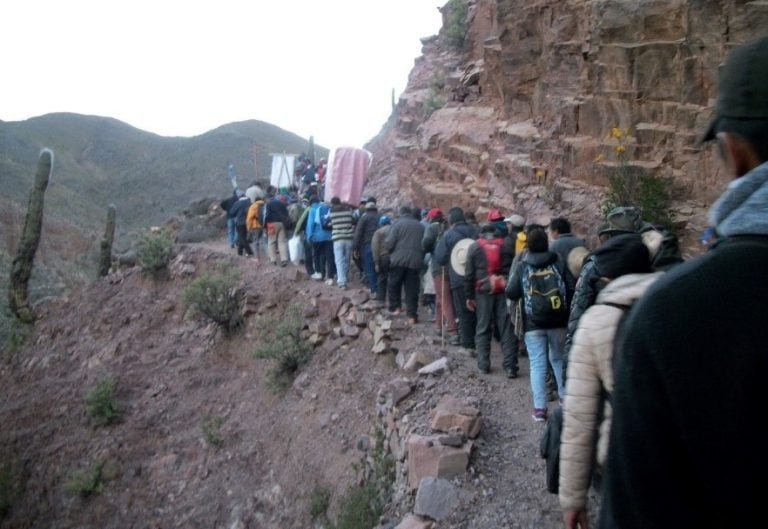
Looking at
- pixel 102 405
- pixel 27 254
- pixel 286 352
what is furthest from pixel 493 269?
pixel 27 254

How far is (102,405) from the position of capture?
1291 centimetres

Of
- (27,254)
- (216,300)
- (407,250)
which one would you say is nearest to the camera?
(407,250)

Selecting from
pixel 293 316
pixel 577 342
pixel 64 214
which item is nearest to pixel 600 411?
pixel 577 342

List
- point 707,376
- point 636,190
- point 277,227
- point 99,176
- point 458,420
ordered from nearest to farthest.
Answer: point 707,376
point 458,420
point 636,190
point 277,227
point 99,176

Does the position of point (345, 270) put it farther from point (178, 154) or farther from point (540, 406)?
point (178, 154)

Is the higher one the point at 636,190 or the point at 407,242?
the point at 636,190

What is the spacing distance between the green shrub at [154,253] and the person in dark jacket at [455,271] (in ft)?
36.1

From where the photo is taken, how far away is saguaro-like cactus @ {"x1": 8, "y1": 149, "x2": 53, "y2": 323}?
62.3 ft

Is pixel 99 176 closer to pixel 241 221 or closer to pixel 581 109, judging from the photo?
pixel 241 221

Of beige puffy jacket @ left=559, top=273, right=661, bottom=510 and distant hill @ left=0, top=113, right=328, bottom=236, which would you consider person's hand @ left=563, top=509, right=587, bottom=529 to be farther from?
distant hill @ left=0, top=113, right=328, bottom=236

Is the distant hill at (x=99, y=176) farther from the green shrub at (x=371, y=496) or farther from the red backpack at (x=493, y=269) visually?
the red backpack at (x=493, y=269)

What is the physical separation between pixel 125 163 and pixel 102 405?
2222 inches

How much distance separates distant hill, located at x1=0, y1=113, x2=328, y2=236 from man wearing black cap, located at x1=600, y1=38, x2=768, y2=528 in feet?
132

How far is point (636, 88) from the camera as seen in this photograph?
9.84m
